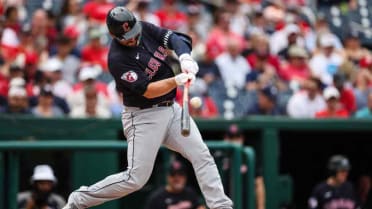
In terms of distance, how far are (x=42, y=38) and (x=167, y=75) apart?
4482mm

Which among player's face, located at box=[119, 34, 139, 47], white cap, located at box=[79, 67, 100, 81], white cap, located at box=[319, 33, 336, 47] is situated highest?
white cap, located at box=[319, 33, 336, 47]

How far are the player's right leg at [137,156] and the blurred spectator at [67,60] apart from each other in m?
4.06

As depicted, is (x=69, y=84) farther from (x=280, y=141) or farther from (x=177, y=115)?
(x=177, y=115)

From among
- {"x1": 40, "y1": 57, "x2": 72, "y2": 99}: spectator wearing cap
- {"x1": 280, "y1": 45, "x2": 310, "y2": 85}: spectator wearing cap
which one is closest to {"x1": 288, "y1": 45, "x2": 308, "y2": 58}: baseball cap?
{"x1": 280, "y1": 45, "x2": 310, "y2": 85}: spectator wearing cap

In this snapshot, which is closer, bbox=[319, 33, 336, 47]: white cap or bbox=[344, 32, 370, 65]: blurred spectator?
bbox=[319, 33, 336, 47]: white cap

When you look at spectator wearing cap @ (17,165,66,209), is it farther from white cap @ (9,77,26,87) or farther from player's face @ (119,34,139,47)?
player's face @ (119,34,139,47)

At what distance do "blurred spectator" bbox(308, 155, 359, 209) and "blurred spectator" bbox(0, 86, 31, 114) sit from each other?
9.71 ft

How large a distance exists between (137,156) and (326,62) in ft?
20.1

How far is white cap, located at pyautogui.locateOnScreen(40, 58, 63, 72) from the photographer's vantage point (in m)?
10.5

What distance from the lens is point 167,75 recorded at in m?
6.89

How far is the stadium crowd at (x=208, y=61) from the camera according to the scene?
1022cm

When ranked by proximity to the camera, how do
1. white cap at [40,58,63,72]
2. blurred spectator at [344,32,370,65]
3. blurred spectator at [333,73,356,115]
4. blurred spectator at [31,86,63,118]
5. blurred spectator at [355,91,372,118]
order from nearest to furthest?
blurred spectator at [31,86,63,118] < white cap at [40,58,63,72] < blurred spectator at [355,91,372,118] < blurred spectator at [333,73,356,115] < blurred spectator at [344,32,370,65]

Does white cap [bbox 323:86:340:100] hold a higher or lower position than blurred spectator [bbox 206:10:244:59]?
lower

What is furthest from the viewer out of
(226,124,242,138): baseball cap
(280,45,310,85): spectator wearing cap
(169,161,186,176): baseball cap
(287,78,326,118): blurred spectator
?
(280,45,310,85): spectator wearing cap
